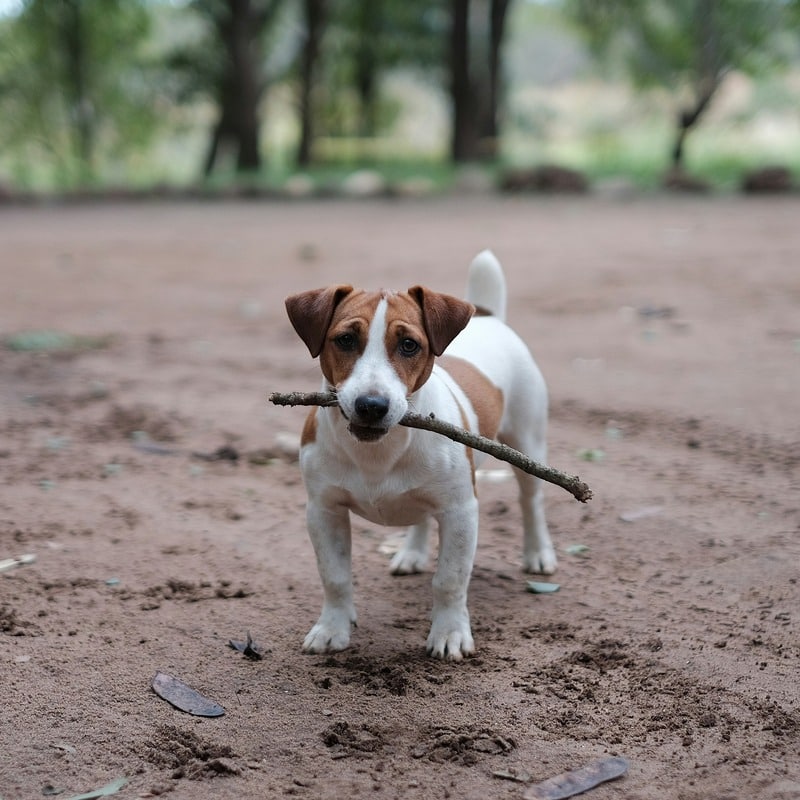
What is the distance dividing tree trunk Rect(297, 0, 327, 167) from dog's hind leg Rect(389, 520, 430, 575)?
81.4 ft

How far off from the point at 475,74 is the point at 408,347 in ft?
87.8

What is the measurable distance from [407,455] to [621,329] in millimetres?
5918

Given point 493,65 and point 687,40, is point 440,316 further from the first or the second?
point 493,65

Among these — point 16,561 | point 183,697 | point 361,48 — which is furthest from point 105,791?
point 361,48

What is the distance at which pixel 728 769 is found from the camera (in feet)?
11.0

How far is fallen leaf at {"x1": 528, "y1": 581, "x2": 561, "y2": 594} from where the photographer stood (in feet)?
15.9

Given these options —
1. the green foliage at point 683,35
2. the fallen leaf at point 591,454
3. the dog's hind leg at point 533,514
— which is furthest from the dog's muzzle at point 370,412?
the green foliage at point 683,35

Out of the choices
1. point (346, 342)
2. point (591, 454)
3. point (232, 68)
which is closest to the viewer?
point (346, 342)

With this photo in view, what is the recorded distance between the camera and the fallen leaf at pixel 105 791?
3.26 meters

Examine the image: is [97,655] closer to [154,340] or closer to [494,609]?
[494,609]

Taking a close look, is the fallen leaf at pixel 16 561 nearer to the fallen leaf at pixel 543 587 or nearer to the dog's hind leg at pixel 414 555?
the dog's hind leg at pixel 414 555

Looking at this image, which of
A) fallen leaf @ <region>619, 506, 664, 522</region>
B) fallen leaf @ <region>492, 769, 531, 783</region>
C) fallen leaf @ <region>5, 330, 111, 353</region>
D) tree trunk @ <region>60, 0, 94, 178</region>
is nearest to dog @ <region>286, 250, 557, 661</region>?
fallen leaf @ <region>492, 769, 531, 783</region>

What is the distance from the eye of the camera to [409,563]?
5.08 metres

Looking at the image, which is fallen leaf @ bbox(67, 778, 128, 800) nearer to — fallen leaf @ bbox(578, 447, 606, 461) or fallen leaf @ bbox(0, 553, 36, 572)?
fallen leaf @ bbox(0, 553, 36, 572)
